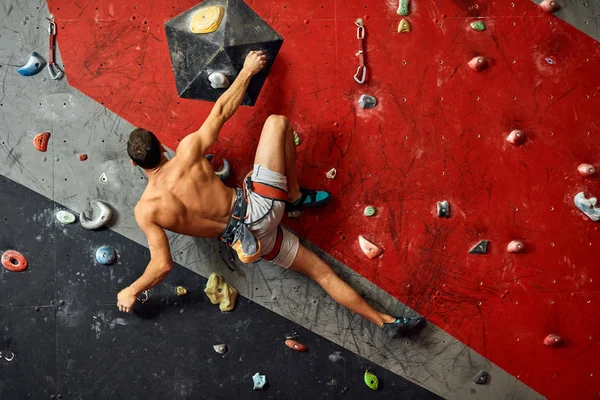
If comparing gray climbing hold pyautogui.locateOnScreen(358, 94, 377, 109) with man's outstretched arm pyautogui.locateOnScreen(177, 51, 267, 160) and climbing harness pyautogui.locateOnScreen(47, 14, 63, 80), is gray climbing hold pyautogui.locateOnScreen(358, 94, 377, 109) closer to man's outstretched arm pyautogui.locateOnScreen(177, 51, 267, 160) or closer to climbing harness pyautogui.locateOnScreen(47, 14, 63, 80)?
man's outstretched arm pyautogui.locateOnScreen(177, 51, 267, 160)

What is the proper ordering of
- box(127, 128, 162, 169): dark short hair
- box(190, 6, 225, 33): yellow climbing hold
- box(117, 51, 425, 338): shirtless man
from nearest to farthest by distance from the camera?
box(127, 128, 162, 169): dark short hair → box(117, 51, 425, 338): shirtless man → box(190, 6, 225, 33): yellow climbing hold

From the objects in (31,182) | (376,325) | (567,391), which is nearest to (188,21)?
(31,182)

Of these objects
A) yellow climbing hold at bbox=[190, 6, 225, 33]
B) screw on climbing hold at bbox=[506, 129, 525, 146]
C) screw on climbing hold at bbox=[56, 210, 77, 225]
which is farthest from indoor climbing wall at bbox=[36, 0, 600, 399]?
screw on climbing hold at bbox=[56, 210, 77, 225]

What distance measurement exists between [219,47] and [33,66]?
4.07ft

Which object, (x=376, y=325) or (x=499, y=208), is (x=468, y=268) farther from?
(x=376, y=325)

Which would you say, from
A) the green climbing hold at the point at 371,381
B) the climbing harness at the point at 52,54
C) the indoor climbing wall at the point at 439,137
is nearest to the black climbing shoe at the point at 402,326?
the indoor climbing wall at the point at 439,137

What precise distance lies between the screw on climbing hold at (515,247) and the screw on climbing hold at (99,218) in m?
2.60

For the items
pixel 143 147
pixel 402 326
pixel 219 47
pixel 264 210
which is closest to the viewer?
pixel 143 147

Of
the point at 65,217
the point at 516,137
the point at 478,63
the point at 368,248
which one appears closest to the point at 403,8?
the point at 478,63

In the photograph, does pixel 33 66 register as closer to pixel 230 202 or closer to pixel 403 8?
pixel 230 202

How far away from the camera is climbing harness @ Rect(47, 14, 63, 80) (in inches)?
152

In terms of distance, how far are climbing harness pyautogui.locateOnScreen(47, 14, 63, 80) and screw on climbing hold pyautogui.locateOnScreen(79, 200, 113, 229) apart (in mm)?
858

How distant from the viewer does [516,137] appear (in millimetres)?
3869

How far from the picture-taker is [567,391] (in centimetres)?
396
